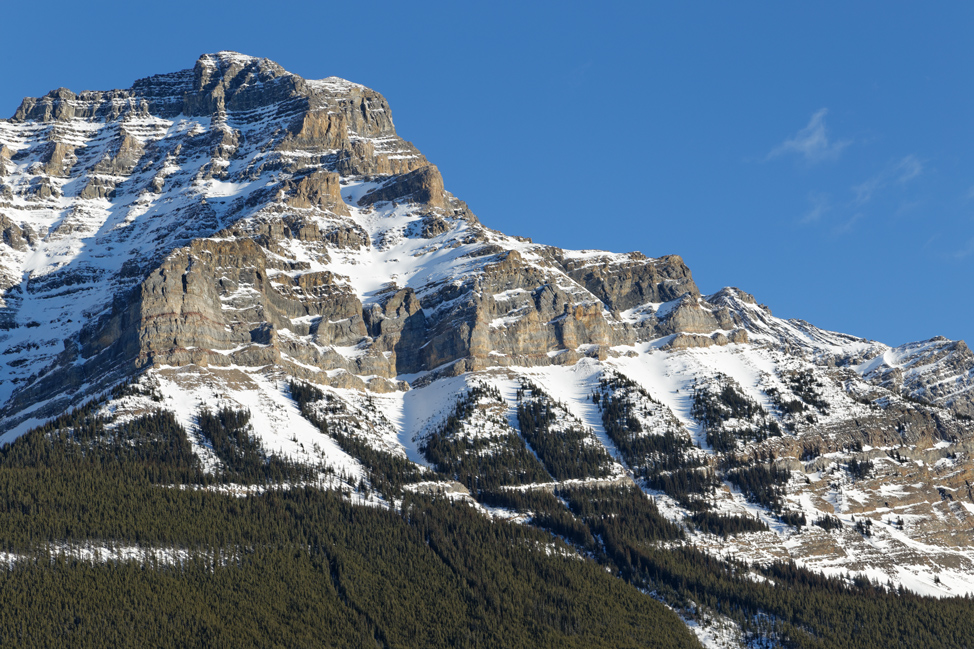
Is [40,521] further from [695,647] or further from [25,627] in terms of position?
[695,647]

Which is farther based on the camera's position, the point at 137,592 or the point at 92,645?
the point at 137,592

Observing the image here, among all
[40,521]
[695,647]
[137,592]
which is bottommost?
[695,647]

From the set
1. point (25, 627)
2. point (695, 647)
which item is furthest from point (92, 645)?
point (695, 647)

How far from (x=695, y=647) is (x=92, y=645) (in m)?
96.6

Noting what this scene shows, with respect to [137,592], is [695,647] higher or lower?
lower

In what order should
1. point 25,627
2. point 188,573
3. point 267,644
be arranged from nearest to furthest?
point 25,627 < point 267,644 < point 188,573

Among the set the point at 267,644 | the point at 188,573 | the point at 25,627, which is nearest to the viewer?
the point at 25,627

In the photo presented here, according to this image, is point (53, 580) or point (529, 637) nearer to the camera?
point (53, 580)

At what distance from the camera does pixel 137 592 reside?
593 ft

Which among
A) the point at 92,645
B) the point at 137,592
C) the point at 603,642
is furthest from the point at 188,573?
the point at 603,642

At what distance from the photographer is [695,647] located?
199125mm

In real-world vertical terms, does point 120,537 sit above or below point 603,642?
above

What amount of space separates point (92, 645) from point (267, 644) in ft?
83.0

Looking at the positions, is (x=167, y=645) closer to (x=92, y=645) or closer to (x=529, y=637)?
(x=92, y=645)
